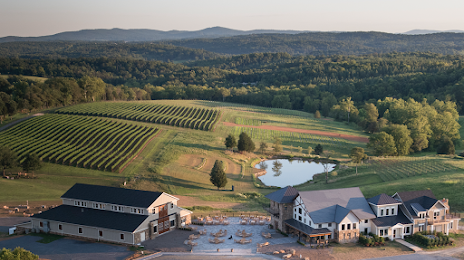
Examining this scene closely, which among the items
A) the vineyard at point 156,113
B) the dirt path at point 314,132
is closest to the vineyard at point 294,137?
the dirt path at point 314,132

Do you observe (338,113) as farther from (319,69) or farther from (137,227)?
(137,227)

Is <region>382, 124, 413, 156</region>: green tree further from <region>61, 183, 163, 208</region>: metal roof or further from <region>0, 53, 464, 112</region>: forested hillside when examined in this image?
<region>61, 183, 163, 208</region>: metal roof

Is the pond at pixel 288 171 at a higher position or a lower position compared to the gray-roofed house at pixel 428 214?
lower

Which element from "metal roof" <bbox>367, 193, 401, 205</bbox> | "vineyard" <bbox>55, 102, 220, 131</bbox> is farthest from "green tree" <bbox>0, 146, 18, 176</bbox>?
"metal roof" <bbox>367, 193, 401, 205</bbox>

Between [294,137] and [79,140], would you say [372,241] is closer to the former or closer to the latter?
[79,140]

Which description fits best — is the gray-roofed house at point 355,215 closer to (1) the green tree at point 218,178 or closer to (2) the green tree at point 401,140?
(1) the green tree at point 218,178

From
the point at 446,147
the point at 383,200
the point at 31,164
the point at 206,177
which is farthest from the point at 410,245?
the point at 446,147
